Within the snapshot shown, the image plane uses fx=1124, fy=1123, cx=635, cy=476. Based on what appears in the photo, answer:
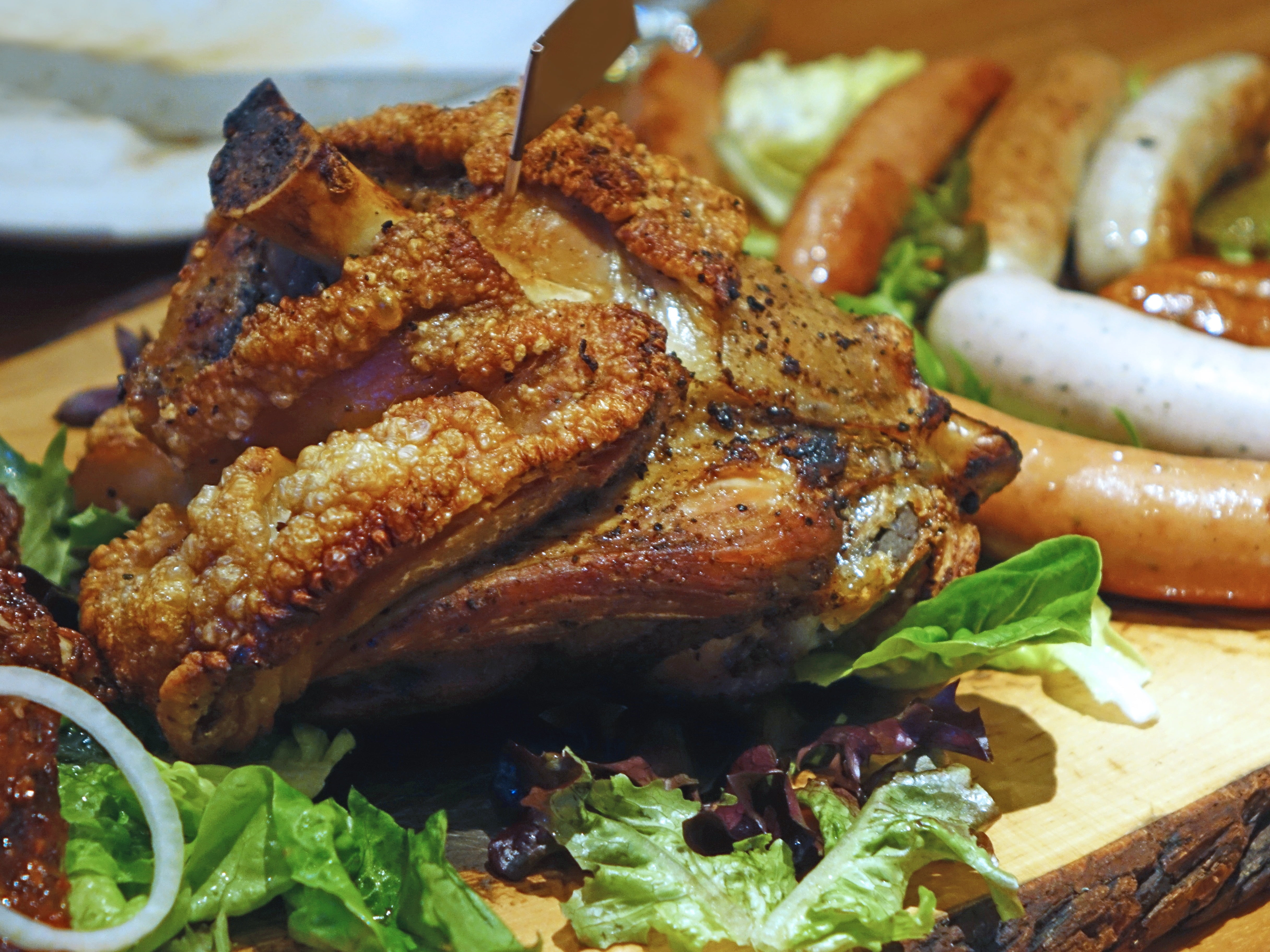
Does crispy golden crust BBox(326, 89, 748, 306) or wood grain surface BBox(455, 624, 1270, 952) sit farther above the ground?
crispy golden crust BBox(326, 89, 748, 306)

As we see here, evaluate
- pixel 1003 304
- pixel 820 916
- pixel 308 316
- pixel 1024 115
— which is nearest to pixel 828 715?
pixel 820 916

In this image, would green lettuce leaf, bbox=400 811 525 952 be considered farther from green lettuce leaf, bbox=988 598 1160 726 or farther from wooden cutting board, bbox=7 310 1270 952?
green lettuce leaf, bbox=988 598 1160 726

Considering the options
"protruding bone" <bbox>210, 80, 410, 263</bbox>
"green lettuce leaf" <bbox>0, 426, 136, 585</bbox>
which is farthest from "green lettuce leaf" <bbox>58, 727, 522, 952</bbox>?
"protruding bone" <bbox>210, 80, 410, 263</bbox>

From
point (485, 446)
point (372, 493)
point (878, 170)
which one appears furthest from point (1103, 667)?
point (878, 170)

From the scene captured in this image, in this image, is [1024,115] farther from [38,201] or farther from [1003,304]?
[38,201]

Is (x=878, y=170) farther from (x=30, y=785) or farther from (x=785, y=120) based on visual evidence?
(x=30, y=785)

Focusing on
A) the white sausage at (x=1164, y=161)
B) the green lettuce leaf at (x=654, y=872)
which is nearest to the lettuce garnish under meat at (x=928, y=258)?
the white sausage at (x=1164, y=161)

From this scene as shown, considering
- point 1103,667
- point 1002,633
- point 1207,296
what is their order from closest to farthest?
point 1002,633, point 1103,667, point 1207,296
